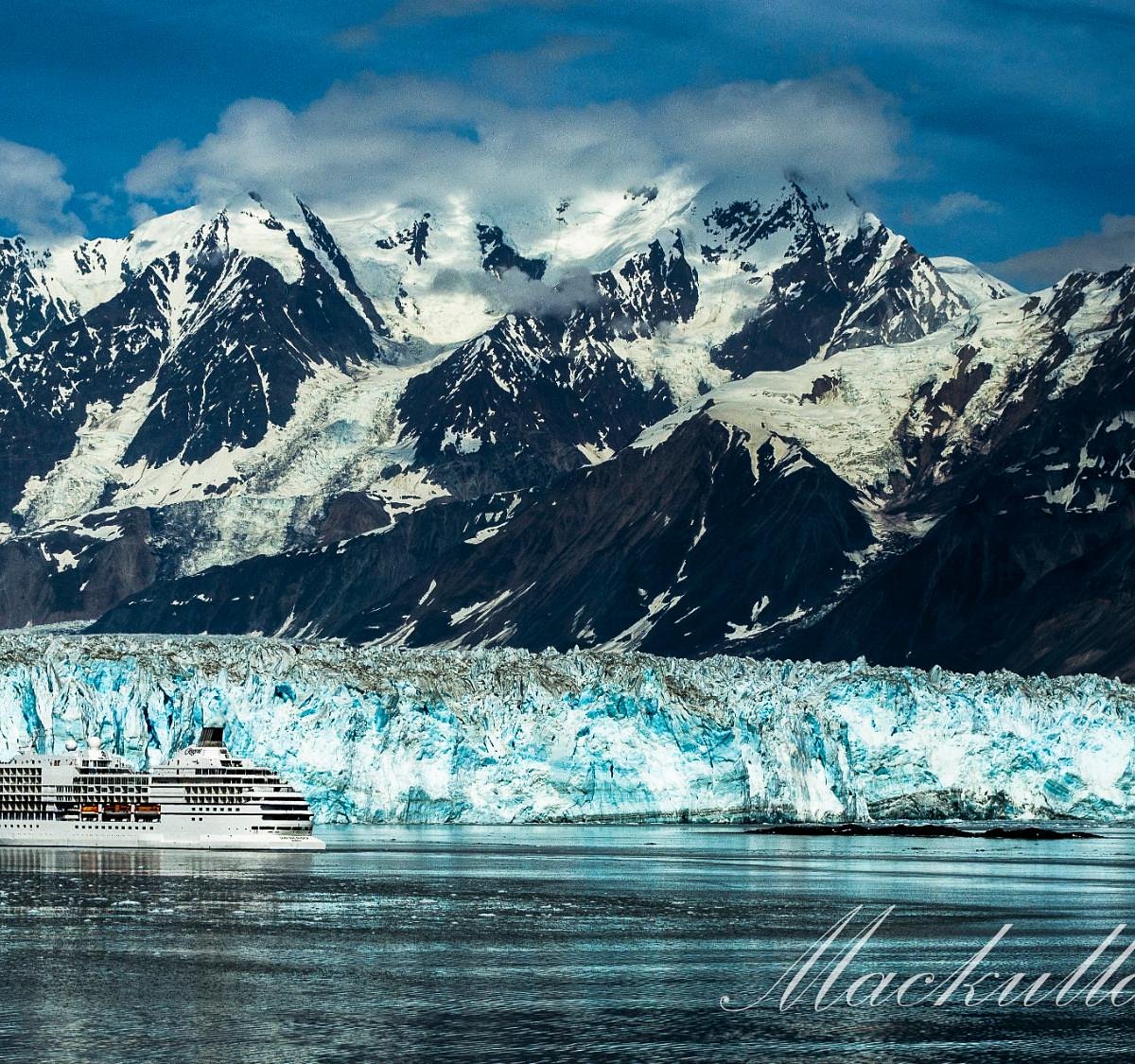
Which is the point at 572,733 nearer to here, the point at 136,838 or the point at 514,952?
the point at 136,838

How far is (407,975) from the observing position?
7138 centimetres

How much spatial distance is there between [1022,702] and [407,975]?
11195cm

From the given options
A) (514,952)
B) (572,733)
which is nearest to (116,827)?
(572,733)

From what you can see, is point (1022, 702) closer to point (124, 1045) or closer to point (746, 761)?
point (746, 761)

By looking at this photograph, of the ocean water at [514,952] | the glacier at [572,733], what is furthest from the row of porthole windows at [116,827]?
the ocean water at [514,952]

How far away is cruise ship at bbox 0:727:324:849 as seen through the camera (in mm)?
142750

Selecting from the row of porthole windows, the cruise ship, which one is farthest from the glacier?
the row of porthole windows

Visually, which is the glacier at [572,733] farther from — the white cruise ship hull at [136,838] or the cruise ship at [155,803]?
the white cruise ship hull at [136,838]

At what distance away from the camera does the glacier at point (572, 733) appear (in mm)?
154750

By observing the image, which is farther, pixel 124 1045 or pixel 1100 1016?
pixel 1100 1016

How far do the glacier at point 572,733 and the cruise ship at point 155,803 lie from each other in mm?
6243

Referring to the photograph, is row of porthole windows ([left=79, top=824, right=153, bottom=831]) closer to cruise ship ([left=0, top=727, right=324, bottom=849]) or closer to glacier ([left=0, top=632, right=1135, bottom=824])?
cruise ship ([left=0, top=727, right=324, bottom=849])

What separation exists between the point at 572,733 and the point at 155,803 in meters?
28.9

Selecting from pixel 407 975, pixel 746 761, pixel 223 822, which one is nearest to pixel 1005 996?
pixel 407 975
